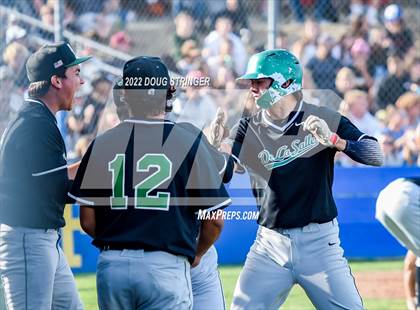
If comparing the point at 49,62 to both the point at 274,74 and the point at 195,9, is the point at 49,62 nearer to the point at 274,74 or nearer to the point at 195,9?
the point at 274,74

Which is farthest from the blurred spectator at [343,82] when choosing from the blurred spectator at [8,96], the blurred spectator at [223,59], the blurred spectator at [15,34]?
the blurred spectator at [8,96]

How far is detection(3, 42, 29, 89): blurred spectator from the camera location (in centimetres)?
1148

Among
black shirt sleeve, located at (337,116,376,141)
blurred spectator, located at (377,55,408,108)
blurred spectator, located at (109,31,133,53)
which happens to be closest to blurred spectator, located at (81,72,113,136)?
Answer: blurred spectator, located at (109,31,133,53)

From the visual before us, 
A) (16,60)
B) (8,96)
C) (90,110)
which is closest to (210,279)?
(8,96)

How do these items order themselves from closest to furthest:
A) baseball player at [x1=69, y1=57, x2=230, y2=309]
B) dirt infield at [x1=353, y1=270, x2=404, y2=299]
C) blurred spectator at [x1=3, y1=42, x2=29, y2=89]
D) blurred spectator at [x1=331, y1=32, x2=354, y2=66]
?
1. baseball player at [x1=69, y1=57, x2=230, y2=309]
2. dirt infield at [x1=353, y1=270, x2=404, y2=299]
3. blurred spectator at [x1=3, y1=42, x2=29, y2=89]
4. blurred spectator at [x1=331, y1=32, x2=354, y2=66]

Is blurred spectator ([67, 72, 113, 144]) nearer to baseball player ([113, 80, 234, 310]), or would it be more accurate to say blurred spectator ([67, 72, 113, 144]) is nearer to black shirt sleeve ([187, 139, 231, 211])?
baseball player ([113, 80, 234, 310])

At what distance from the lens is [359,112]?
12.6 metres

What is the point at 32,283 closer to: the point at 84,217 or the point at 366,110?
the point at 84,217

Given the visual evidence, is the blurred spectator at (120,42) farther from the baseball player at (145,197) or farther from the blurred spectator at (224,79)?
the baseball player at (145,197)

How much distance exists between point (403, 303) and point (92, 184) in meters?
5.23

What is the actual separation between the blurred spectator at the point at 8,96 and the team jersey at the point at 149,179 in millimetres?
6422

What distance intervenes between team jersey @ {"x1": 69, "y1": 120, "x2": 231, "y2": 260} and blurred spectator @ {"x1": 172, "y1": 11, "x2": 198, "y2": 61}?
849cm

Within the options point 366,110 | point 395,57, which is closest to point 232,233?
point 366,110

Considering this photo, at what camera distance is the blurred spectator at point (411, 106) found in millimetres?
13125
